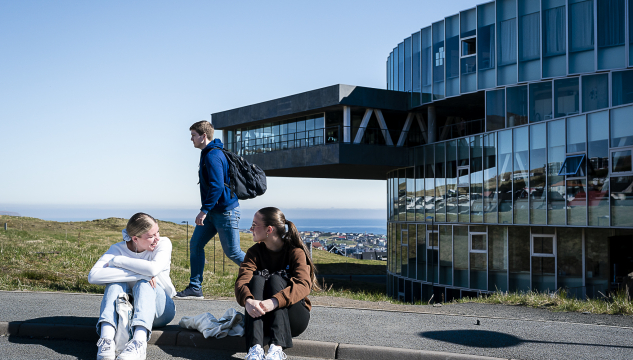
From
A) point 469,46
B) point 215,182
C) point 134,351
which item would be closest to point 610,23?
point 469,46

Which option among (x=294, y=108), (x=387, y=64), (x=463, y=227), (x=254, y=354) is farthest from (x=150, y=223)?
(x=387, y=64)

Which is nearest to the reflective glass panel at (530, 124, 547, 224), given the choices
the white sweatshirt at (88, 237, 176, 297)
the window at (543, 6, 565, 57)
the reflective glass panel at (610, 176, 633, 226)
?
the reflective glass panel at (610, 176, 633, 226)

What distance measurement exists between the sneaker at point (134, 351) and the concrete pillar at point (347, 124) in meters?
22.3

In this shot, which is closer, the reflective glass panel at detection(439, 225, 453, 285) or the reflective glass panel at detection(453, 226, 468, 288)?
the reflective glass panel at detection(453, 226, 468, 288)

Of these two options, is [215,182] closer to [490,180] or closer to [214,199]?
[214,199]

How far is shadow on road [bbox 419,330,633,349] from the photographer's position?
590 centimetres

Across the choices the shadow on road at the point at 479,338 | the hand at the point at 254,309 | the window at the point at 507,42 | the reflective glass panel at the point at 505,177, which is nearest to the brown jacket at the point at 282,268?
the hand at the point at 254,309

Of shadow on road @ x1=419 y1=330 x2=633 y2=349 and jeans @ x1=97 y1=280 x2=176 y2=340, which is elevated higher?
jeans @ x1=97 y1=280 x2=176 y2=340

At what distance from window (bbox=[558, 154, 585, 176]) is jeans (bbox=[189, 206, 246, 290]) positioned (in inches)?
598

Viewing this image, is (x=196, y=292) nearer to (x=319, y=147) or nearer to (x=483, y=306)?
(x=483, y=306)

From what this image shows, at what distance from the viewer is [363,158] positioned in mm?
26719

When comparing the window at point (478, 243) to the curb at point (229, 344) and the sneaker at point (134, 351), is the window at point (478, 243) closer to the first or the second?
the curb at point (229, 344)

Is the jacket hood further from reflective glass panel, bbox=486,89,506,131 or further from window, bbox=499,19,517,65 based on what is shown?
window, bbox=499,19,517,65

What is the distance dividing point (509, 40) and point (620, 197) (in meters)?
8.20
